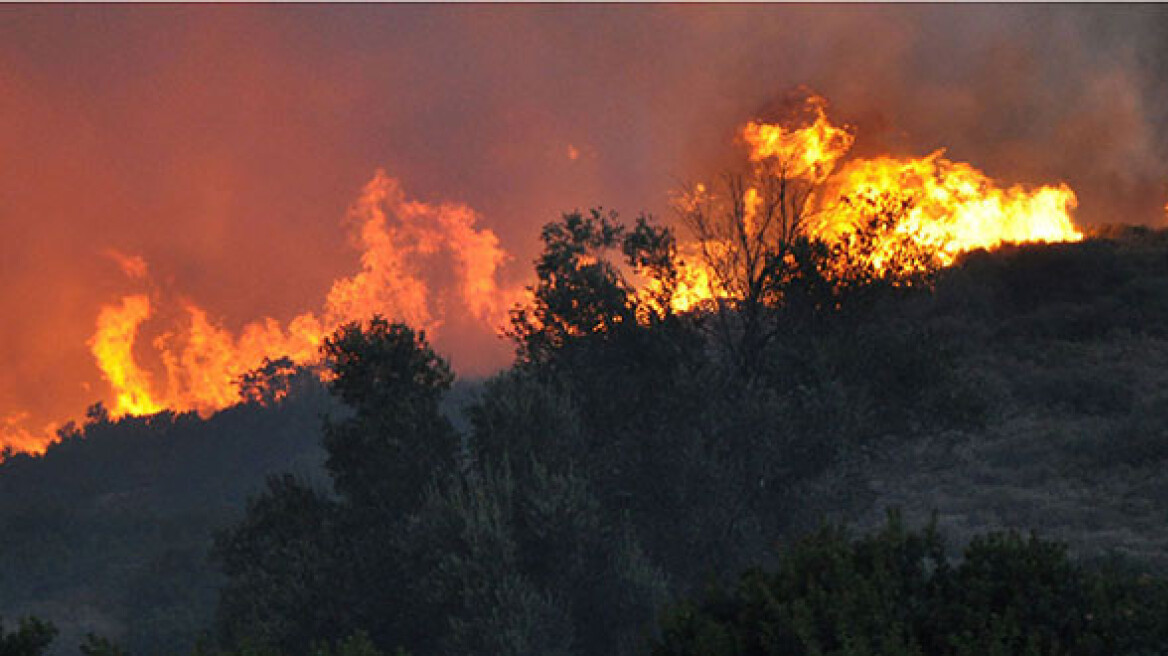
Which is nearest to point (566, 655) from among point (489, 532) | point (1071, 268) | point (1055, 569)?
point (489, 532)

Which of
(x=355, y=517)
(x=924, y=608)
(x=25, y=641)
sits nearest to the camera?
(x=924, y=608)

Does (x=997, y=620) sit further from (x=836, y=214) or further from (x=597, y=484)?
(x=836, y=214)

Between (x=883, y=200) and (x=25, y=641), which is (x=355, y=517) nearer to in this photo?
(x=25, y=641)

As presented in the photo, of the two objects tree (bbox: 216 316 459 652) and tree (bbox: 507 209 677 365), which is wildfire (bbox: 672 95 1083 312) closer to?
tree (bbox: 507 209 677 365)

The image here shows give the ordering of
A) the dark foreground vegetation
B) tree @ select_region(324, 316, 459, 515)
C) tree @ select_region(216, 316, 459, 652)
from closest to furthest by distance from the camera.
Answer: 1. the dark foreground vegetation
2. tree @ select_region(216, 316, 459, 652)
3. tree @ select_region(324, 316, 459, 515)

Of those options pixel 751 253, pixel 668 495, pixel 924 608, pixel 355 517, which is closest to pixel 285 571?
pixel 355 517

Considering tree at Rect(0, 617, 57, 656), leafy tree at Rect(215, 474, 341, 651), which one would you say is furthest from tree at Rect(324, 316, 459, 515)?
tree at Rect(0, 617, 57, 656)

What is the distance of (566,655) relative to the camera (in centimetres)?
2025

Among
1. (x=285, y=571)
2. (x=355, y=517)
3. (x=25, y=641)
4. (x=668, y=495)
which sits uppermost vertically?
(x=355, y=517)

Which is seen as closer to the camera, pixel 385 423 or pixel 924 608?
pixel 924 608

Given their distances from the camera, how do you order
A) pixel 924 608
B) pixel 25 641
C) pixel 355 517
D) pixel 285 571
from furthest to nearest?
pixel 355 517, pixel 285 571, pixel 25 641, pixel 924 608

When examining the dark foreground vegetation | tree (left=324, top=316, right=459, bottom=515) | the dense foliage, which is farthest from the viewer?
tree (left=324, top=316, right=459, bottom=515)

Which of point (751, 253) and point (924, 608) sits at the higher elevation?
point (751, 253)

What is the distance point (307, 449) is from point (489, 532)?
13206 cm
